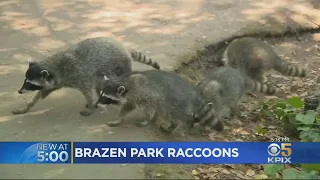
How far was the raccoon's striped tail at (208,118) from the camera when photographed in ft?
20.4

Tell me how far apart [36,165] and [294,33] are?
5257 millimetres

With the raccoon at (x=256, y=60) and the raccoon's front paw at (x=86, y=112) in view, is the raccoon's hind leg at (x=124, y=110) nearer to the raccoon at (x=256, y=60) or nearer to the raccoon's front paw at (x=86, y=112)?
the raccoon's front paw at (x=86, y=112)

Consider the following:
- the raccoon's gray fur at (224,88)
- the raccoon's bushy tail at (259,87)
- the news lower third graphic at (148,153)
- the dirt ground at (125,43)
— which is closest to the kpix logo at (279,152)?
the news lower third graphic at (148,153)

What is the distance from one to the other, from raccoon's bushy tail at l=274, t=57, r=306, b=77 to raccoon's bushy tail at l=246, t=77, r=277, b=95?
1.07ft

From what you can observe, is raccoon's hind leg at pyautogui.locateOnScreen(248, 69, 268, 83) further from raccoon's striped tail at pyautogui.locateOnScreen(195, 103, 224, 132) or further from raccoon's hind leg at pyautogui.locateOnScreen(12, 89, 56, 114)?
raccoon's hind leg at pyautogui.locateOnScreen(12, 89, 56, 114)

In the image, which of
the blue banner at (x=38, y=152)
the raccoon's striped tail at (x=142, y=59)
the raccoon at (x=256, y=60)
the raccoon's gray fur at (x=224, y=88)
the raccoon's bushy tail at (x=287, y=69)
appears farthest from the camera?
the raccoon's bushy tail at (x=287, y=69)

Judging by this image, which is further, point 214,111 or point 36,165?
point 214,111

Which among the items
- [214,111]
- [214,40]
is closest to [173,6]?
[214,40]

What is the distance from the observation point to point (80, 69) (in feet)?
21.2

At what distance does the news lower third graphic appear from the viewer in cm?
507

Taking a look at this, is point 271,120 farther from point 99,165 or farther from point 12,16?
point 12,16

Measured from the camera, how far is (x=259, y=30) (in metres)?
8.65

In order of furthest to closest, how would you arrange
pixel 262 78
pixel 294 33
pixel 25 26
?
pixel 294 33 → pixel 25 26 → pixel 262 78

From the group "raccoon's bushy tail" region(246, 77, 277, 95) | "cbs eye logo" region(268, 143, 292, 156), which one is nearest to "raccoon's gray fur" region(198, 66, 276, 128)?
"raccoon's bushy tail" region(246, 77, 277, 95)
